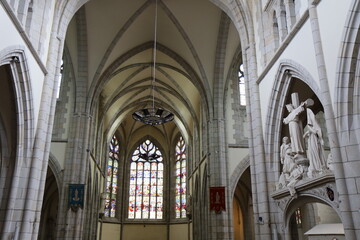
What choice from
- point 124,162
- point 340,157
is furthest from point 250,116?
point 124,162

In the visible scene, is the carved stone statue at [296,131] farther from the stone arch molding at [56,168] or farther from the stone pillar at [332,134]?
the stone arch molding at [56,168]

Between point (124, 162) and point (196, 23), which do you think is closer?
point (196, 23)

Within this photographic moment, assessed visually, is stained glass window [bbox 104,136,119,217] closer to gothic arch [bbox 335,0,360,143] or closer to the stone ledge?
the stone ledge

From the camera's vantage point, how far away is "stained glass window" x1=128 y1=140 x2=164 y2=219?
30.8m

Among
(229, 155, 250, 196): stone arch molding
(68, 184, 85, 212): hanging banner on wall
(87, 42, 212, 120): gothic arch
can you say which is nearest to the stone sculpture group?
(229, 155, 250, 196): stone arch molding

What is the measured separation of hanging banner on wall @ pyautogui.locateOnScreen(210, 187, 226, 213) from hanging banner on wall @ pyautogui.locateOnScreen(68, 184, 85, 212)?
5.57 metres

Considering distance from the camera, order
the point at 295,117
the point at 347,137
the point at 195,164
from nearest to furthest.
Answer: the point at 347,137
the point at 295,117
the point at 195,164

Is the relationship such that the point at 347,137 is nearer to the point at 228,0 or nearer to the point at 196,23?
the point at 228,0

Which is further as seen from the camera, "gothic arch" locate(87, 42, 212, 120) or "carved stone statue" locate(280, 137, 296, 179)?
"gothic arch" locate(87, 42, 212, 120)

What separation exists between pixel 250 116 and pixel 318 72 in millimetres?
4021

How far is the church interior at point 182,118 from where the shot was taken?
7.38 metres

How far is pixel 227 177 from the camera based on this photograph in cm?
1722

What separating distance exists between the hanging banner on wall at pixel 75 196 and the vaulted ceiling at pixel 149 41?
15.5 feet

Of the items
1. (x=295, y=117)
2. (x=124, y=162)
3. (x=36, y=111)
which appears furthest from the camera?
(x=124, y=162)
